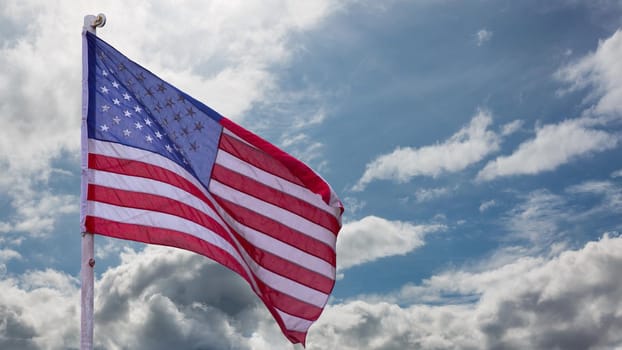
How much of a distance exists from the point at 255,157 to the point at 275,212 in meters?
1.75

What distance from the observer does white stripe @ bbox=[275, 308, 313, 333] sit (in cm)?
2294

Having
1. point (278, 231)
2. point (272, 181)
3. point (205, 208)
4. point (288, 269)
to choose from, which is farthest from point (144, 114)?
point (288, 269)

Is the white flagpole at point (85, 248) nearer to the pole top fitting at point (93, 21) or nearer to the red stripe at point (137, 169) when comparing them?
the pole top fitting at point (93, 21)

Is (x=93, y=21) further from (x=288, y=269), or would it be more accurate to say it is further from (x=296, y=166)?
(x=288, y=269)

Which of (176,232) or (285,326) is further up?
(176,232)

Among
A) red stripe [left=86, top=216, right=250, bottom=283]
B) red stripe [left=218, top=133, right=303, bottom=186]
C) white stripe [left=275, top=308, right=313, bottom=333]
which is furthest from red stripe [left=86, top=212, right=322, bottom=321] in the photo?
red stripe [left=218, top=133, right=303, bottom=186]

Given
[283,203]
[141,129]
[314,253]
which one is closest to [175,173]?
[141,129]

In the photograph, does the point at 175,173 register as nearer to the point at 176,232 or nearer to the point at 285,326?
the point at 176,232

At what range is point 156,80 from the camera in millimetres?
21922

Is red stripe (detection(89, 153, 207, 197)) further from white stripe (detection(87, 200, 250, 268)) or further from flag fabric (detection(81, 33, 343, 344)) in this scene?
white stripe (detection(87, 200, 250, 268))

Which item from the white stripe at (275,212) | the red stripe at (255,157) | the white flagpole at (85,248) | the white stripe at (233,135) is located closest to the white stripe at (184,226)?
the white flagpole at (85,248)

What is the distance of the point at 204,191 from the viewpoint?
22.0 meters

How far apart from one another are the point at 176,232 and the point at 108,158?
2.74 metres

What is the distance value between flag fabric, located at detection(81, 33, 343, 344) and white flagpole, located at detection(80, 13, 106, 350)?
12 centimetres
